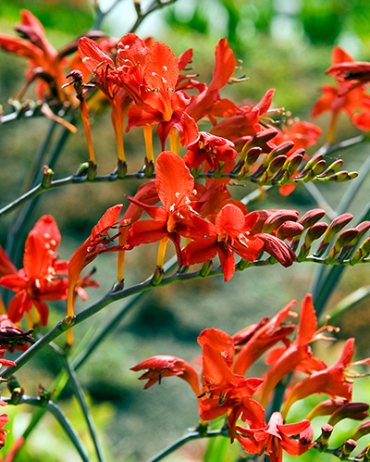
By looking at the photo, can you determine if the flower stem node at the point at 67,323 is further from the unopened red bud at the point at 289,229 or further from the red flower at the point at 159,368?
the unopened red bud at the point at 289,229

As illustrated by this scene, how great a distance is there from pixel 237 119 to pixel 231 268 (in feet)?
0.74

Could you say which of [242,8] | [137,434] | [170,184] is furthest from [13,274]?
[242,8]

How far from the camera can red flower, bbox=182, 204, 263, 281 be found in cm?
56

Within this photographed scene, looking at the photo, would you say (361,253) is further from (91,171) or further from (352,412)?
(91,171)

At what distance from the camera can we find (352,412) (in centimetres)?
71

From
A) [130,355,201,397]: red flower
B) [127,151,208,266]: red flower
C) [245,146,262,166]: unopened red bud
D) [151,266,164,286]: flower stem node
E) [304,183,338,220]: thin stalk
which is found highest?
[245,146,262,166]: unopened red bud

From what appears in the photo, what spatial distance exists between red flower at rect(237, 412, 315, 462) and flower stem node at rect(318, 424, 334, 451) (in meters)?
0.04

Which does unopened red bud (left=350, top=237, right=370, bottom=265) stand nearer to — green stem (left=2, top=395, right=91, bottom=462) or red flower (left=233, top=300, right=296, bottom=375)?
red flower (left=233, top=300, right=296, bottom=375)

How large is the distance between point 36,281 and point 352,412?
499 mm

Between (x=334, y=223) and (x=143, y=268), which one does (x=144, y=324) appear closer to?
(x=143, y=268)

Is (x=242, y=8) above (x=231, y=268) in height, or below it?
above

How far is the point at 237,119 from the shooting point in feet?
2.22

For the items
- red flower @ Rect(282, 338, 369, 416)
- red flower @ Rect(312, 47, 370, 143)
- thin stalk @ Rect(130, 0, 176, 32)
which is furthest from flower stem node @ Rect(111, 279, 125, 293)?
red flower @ Rect(312, 47, 370, 143)

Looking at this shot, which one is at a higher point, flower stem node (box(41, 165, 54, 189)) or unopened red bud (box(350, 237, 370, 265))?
flower stem node (box(41, 165, 54, 189))
